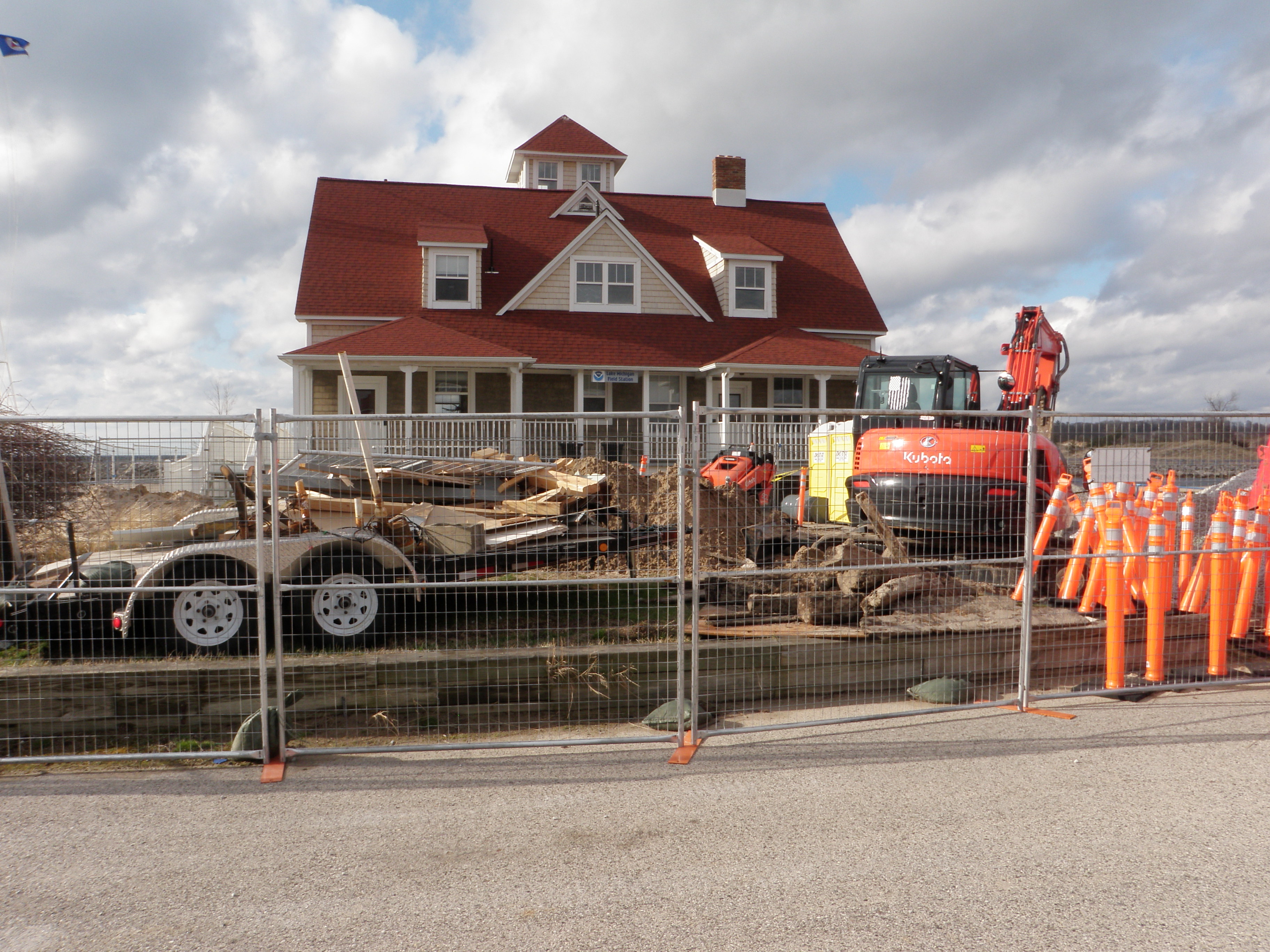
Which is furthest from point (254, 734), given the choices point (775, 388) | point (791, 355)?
point (775, 388)

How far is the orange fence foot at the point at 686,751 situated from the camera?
5.63 metres

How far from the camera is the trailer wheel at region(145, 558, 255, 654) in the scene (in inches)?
266

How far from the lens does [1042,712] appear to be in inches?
256

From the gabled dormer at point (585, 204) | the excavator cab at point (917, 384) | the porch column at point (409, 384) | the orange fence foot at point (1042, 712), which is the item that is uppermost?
the gabled dormer at point (585, 204)

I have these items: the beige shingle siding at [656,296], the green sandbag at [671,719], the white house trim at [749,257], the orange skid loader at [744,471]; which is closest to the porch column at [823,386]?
the white house trim at [749,257]

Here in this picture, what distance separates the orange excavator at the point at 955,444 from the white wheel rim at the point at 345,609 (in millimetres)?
4041

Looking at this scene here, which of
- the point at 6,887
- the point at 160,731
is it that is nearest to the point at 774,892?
the point at 6,887

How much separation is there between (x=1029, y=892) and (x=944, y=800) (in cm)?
102

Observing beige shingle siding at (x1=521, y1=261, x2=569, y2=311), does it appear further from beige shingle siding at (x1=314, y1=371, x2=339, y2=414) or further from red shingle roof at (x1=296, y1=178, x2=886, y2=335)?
beige shingle siding at (x1=314, y1=371, x2=339, y2=414)

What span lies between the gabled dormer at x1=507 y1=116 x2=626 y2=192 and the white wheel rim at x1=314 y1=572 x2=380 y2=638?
25643 mm

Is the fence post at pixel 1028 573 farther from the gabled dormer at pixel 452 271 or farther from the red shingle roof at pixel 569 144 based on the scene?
the red shingle roof at pixel 569 144

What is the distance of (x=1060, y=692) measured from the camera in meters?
7.16

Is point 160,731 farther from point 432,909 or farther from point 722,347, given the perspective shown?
point 722,347

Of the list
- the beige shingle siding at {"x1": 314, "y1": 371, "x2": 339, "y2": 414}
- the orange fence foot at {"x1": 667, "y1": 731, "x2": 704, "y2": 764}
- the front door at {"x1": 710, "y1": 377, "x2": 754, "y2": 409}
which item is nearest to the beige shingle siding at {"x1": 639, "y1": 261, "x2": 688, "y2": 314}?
the front door at {"x1": 710, "y1": 377, "x2": 754, "y2": 409}
